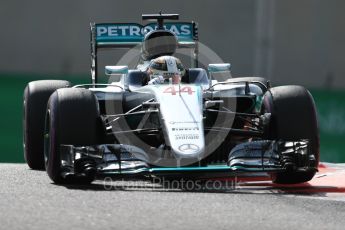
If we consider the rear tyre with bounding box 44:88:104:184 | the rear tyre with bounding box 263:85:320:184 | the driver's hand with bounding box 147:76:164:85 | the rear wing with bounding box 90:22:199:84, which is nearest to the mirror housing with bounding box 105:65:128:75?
the driver's hand with bounding box 147:76:164:85

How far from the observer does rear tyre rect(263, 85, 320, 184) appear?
1038 cm

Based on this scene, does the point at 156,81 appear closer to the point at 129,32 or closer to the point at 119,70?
the point at 119,70

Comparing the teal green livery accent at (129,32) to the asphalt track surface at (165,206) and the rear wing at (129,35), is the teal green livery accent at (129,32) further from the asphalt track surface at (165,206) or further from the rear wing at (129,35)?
the asphalt track surface at (165,206)

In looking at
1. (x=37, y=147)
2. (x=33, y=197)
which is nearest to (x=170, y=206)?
(x=33, y=197)

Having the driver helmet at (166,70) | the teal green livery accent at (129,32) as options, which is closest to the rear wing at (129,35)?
the teal green livery accent at (129,32)

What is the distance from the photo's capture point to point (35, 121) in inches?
467

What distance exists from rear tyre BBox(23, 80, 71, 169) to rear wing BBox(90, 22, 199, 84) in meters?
1.15

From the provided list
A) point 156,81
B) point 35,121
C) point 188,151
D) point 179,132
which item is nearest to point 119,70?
point 156,81

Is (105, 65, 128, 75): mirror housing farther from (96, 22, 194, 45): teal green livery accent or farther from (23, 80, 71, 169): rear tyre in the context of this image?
(96, 22, 194, 45): teal green livery accent

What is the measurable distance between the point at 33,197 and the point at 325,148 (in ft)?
30.9

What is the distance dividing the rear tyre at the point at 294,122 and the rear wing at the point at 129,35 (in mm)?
2635

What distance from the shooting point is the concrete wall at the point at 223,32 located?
81.9ft

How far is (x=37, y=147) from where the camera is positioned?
1190cm

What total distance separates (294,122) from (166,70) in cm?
177
